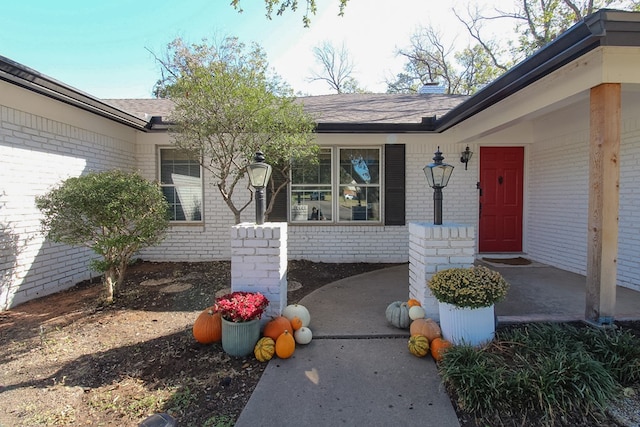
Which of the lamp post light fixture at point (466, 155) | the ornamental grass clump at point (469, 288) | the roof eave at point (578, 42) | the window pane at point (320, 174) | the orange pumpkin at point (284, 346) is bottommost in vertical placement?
the orange pumpkin at point (284, 346)

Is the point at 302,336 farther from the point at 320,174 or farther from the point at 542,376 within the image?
the point at 320,174

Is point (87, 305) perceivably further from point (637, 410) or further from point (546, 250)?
point (546, 250)

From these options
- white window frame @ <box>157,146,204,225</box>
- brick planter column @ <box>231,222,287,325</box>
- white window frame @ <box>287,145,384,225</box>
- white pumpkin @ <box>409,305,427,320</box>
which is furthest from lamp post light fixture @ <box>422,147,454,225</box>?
white window frame @ <box>157,146,204,225</box>

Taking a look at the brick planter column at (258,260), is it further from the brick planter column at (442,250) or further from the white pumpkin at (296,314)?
the brick planter column at (442,250)

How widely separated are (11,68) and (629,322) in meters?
6.75

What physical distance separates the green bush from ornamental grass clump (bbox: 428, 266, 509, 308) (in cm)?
36

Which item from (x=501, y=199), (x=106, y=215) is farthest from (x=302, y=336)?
(x=501, y=199)

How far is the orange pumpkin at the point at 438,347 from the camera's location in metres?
2.64

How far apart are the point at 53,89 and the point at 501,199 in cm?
756

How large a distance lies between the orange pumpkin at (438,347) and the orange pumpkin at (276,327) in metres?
1.25

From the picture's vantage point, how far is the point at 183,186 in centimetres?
664

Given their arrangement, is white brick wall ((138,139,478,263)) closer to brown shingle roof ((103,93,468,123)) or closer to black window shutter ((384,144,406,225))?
black window shutter ((384,144,406,225))

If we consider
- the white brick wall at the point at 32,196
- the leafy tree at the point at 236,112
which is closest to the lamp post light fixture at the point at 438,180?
the leafy tree at the point at 236,112

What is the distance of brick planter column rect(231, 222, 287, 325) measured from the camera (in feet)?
10.5
